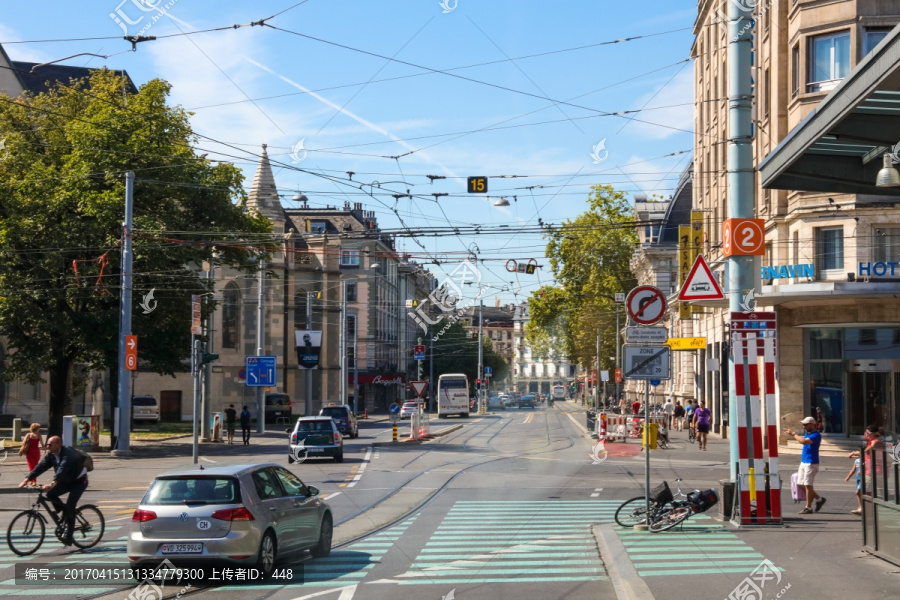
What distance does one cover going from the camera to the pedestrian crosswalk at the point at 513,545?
40.1 ft

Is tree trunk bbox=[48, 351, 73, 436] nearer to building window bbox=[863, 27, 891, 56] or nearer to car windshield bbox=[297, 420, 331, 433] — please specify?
car windshield bbox=[297, 420, 331, 433]

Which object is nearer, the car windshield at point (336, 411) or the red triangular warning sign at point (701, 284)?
the red triangular warning sign at point (701, 284)

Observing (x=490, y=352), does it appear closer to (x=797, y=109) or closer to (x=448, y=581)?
(x=797, y=109)

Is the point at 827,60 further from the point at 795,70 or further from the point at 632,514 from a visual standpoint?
the point at 632,514

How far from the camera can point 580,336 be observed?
7531 cm

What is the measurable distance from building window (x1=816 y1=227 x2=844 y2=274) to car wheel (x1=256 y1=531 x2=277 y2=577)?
2738cm

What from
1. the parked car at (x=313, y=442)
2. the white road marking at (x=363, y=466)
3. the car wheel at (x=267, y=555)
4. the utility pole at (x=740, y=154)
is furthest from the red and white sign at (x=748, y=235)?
the parked car at (x=313, y=442)

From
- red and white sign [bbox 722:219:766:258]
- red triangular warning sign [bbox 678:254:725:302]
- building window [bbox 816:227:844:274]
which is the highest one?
building window [bbox 816:227:844:274]

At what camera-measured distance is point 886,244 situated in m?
34.1

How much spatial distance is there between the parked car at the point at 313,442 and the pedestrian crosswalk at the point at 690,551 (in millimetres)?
18916

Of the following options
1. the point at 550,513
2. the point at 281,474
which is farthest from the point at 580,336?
the point at 281,474

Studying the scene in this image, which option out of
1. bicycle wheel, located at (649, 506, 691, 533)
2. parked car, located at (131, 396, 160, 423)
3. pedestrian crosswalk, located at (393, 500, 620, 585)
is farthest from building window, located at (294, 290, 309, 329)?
bicycle wheel, located at (649, 506, 691, 533)

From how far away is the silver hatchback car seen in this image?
38.5ft

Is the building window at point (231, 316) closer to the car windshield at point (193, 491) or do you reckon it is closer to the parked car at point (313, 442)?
the parked car at point (313, 442)
